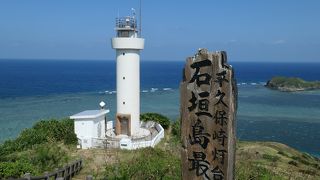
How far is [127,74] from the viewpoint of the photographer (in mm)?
19531

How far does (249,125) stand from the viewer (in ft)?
122

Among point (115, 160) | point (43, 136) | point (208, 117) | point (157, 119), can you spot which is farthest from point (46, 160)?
point (157, 119)

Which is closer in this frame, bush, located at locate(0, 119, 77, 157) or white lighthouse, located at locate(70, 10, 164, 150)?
bush, located at locate(0, 119, 77, 157)

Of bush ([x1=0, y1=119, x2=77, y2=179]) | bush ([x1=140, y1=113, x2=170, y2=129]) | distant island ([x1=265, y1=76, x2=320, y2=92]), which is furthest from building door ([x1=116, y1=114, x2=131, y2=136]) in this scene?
distant island ([x1=265, y1=76, x2=320, y2=92])

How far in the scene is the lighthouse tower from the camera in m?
19.4

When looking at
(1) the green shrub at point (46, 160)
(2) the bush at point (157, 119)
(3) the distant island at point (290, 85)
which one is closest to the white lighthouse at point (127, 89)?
(2) the bush at point (157, 119)

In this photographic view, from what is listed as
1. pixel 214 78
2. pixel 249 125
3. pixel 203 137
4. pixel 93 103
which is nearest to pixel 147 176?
pixel 203 137

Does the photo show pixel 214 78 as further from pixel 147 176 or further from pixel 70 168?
pixel 70 168

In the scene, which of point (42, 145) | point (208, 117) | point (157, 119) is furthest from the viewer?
point (157, 119)

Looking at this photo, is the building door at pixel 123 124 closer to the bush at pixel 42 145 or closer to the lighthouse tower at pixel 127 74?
the lighthouse tower at pixel 127 74

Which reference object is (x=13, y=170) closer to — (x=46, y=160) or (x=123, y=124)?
(x=46, y=160)

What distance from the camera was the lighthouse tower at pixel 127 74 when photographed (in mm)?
19438

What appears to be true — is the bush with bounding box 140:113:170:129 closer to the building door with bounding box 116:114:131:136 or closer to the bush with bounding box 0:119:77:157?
the building door with bounding box 116:114:131:136

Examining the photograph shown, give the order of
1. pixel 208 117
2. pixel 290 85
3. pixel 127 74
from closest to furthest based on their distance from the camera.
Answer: pixel 208 117
pixel 127 74
pixel 290 85
